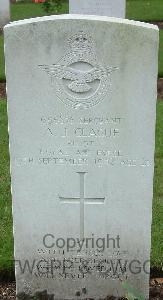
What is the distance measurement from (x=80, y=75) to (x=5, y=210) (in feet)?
6.98

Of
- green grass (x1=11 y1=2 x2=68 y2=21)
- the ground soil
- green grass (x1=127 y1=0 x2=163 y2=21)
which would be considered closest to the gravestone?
the ground soil

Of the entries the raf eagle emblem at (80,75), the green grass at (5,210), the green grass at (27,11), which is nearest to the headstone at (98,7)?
the green grass at (5,210)

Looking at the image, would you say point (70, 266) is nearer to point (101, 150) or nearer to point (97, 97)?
point (101, 150)

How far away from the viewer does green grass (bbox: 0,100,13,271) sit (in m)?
4.30

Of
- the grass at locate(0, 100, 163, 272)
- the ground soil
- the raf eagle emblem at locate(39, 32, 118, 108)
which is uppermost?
the raf eagle emblem at locate(39, 32, 118, 108)

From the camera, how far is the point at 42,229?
365 cm

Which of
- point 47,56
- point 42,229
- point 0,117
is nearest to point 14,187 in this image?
point 42,229

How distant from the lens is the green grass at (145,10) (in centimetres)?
1603

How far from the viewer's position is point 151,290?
400 cm

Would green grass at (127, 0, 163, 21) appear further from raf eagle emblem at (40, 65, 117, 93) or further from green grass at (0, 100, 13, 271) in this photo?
raf eagle emblem at (40, 65, 117, 93)

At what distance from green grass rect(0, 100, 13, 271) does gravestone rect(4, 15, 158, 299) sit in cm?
53

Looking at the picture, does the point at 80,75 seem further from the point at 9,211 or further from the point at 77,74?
the point at 9,211

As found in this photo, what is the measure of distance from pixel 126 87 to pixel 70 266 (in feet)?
4.09

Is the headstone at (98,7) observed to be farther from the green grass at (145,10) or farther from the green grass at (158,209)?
the green grass at (145,10)
